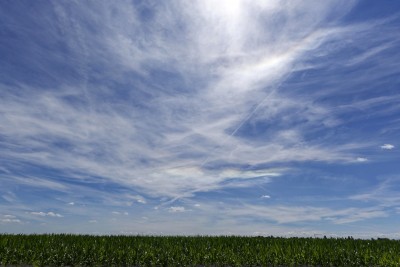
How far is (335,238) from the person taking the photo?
30.7 m

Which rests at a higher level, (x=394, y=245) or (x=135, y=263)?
(x=394, y=245)

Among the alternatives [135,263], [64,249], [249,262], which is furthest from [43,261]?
[249,262]

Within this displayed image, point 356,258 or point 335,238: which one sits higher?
point 335,238

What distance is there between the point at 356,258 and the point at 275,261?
497 centimetres

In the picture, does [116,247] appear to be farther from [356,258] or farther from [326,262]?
[356,258]

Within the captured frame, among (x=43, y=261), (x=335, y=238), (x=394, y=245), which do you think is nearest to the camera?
(x=43, y=261)

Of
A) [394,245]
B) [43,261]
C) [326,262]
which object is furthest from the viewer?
[394,245]

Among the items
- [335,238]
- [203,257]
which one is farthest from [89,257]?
[335,238]

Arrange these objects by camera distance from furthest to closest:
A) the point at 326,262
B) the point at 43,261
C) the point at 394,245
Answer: the point at 394,245 → the point at 326,262 → the point at 43,261

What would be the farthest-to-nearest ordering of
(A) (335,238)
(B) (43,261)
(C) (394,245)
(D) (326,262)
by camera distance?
(A) (335,238) → (C) (394,245) → (D) (326,262) → (B) (43,261)

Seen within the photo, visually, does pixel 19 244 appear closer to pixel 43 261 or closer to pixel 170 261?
pixel 43 261

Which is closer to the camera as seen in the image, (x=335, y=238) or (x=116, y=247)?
(x=116, y=247)

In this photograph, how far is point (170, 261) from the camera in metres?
20.5

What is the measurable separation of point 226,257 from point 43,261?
9.31 meters
